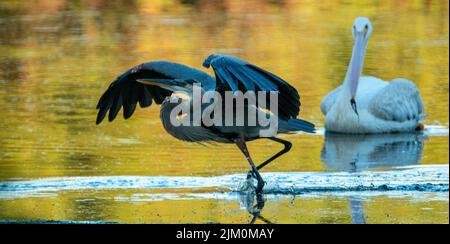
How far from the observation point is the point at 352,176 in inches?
398

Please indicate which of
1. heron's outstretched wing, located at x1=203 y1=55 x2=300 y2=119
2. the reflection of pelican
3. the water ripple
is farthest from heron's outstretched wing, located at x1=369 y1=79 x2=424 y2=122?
heron's outstretched wing, located at x1=203 y1=55 x2=300 y2=119

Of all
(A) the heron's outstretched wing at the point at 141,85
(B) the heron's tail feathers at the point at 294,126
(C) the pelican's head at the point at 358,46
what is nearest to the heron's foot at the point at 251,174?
(B) the heron's tail feathers at the point at 294,126

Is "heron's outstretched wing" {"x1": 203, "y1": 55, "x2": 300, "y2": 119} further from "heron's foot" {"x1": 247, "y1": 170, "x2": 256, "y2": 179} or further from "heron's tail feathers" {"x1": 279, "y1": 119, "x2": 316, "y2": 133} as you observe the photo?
"heron's foot" {"x1": 247, "y1": 170, "x2": 256, "y2": 179}

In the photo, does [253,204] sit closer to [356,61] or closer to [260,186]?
[260,186]

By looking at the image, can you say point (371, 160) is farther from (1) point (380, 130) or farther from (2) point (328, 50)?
(2) point (328, 50)

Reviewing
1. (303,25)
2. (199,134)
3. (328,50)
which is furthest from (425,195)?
(303,25)

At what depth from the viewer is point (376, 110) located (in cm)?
1312

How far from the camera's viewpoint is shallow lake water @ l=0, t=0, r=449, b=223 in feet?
28.6

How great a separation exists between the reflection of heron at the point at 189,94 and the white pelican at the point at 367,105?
3103 millimetres

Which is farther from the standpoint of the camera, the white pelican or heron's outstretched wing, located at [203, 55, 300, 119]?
the white pelican

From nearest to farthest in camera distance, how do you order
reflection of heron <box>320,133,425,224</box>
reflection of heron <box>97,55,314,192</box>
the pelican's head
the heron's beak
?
1. reflection of heron <box>97,55,314,192</box>
2. reflection of heron <box>320,133,425,224</box>
3. the heron's beak
4. the pelican's head

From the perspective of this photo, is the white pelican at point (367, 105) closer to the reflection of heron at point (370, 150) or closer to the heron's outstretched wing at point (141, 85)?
the reflection of heron at point (370, 150)

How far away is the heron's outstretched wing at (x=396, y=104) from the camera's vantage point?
1309 centimetres
